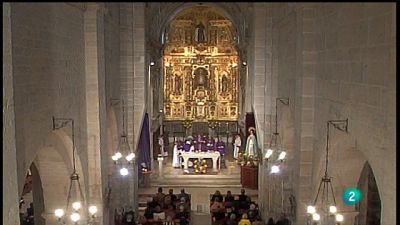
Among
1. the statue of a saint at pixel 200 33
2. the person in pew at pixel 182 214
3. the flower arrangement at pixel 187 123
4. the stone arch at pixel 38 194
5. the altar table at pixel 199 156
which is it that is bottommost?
the person in pew at pixel 182 214

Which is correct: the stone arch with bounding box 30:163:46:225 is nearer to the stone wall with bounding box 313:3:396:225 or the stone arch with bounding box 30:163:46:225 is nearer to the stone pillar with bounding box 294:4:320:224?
the stone pillar with bounding box 294:4:320:224

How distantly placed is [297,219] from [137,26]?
34.5 feet

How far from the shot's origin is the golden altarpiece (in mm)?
33562

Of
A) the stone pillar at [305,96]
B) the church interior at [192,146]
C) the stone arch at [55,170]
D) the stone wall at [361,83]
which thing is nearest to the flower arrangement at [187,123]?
the church interior at [192,146]

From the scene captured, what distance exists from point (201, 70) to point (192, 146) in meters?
9.07

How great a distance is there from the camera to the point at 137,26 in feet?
65.4

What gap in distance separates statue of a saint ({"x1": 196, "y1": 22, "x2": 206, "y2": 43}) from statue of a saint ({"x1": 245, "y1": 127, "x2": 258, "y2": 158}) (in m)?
12.2

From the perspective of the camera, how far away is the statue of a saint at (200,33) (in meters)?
33.2

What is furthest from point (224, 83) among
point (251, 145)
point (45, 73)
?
point (45, 73)

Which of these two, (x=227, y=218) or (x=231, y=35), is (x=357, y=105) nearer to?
(x=227, y=218)

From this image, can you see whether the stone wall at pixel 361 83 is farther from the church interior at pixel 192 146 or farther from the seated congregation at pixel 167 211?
the seated congregation at pixel 167 211

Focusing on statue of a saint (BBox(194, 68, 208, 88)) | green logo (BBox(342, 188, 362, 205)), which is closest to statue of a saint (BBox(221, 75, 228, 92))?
statue of a saint (BBox(194, 68, 208, 88))

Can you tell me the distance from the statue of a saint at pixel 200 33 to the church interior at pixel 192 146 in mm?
7698

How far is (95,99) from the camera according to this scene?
12.9m
